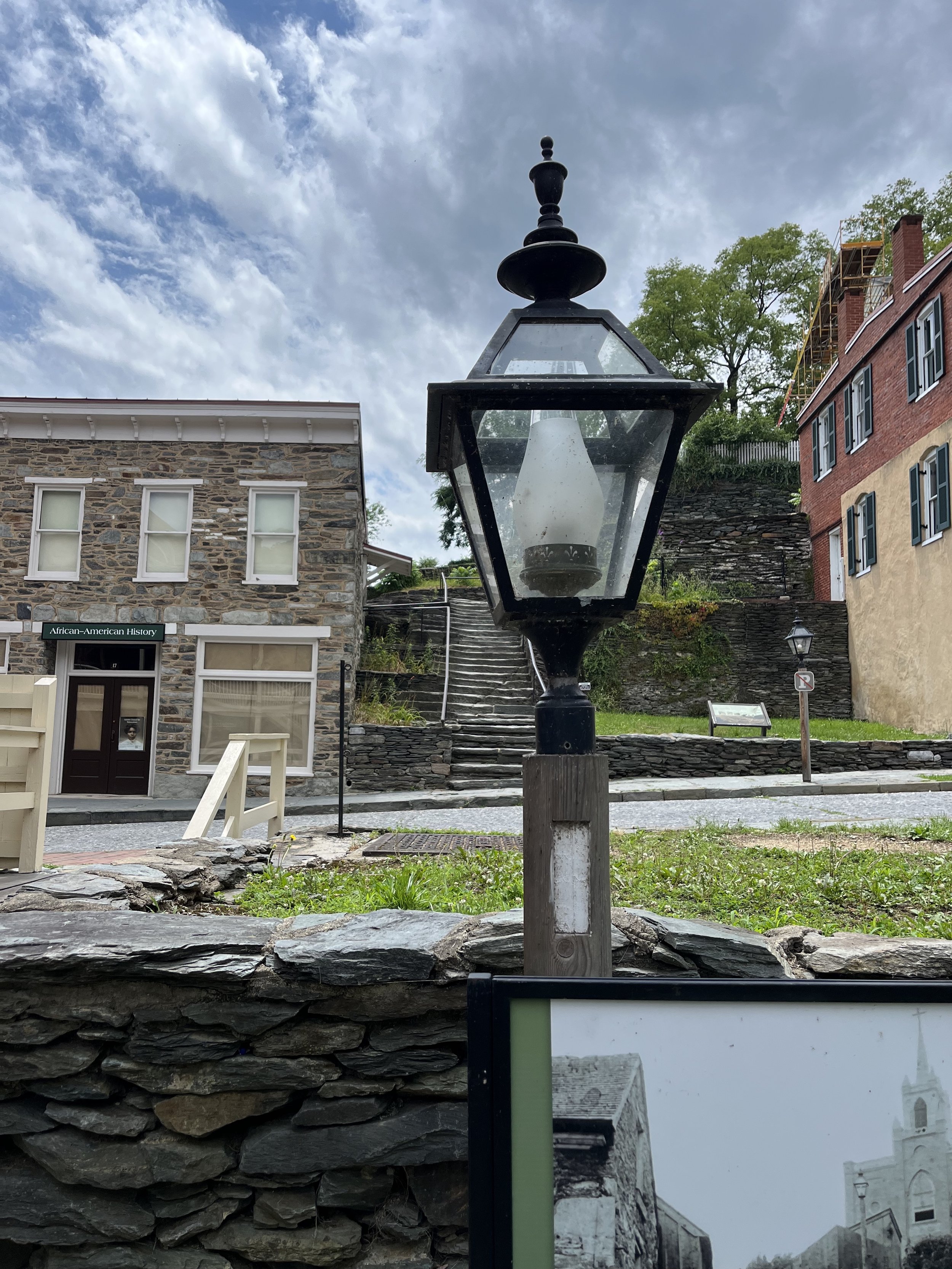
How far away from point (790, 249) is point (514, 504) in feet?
131

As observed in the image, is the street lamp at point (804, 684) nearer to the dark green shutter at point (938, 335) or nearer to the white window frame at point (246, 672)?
the dark green shutter at point (938, 335)

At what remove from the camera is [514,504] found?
2.08m

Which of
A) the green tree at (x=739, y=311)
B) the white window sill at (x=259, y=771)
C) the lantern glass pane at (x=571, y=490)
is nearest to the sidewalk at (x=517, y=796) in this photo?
the white window sill at (x=259, y=771)

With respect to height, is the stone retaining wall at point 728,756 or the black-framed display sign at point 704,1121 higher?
the stone retaining wall at point 728,756

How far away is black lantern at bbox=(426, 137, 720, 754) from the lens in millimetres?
1997

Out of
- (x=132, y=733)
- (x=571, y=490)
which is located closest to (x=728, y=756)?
(x=132, y=733)

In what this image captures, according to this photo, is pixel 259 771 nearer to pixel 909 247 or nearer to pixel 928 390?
pixel 928 390

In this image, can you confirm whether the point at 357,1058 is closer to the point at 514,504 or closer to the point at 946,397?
the point at 514,504

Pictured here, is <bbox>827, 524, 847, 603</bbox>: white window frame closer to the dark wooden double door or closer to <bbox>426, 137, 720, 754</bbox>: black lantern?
the dark wooden double door

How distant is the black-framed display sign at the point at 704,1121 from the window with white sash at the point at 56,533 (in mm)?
16588

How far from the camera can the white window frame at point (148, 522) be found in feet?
53.0

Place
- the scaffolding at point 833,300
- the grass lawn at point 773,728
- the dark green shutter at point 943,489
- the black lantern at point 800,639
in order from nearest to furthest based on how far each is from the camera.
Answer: the black lantern at point 800,639, the dark green shutter at point 943,489, the grass lawn at point 773,728, the scaffolding at point 833,300

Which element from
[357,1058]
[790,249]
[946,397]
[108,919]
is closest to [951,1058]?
[357,1058]

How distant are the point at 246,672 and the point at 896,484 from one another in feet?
45.4
